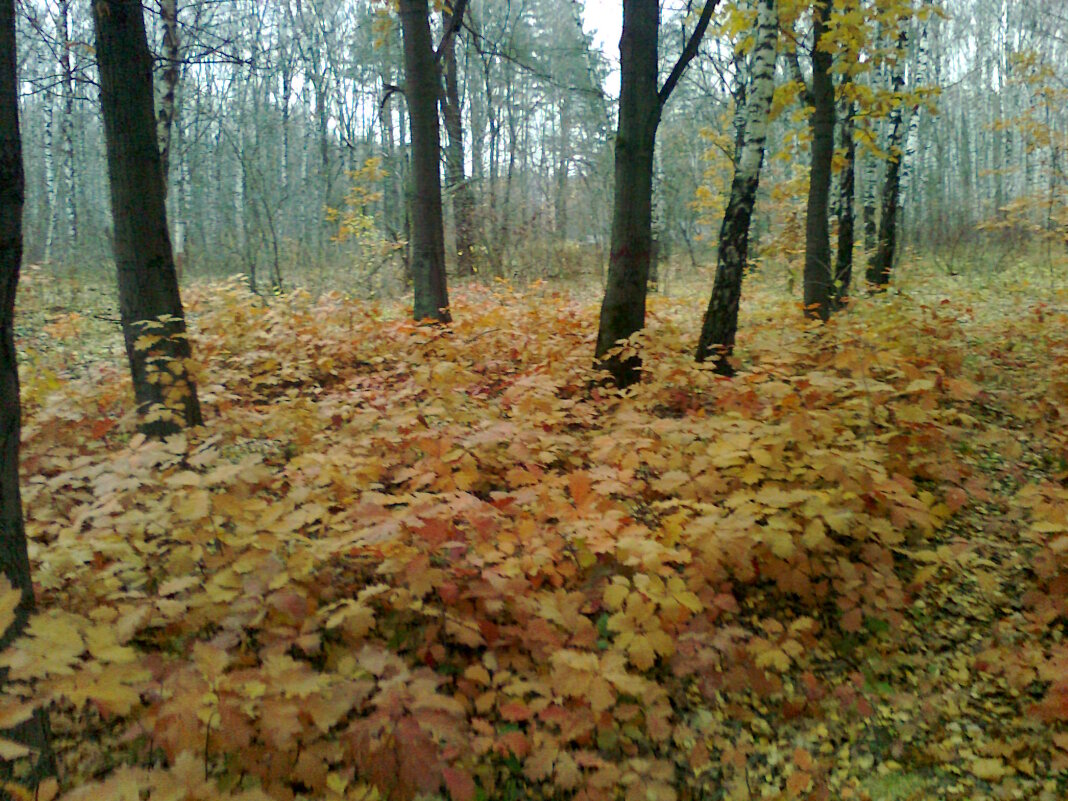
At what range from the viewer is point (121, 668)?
206cm

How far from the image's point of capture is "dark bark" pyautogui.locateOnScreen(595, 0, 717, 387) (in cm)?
636

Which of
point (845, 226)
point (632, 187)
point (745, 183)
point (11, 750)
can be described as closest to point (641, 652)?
point (11, 750)

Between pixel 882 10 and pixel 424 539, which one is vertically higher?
pixel 882 10

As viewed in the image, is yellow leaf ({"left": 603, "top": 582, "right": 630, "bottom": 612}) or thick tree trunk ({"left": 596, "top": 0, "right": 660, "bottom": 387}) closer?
yellow leaf ({"left": 603, "top": 582, "right": 630, "bottom": 612})

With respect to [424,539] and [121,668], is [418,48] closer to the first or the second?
[424,539]

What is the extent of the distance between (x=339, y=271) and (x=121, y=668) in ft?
45.6

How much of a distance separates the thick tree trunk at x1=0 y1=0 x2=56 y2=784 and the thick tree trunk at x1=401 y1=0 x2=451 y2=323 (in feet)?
21.8

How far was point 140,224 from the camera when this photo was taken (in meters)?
5.01

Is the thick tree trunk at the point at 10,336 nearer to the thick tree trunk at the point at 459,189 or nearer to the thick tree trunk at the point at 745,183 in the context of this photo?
the thick tree trunk at the point at 745,183

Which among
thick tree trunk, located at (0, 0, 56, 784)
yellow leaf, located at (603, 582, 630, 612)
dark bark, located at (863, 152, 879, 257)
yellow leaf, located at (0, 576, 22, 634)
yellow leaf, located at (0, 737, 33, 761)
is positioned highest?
dark bark, located at (863, 152, 879, 257)

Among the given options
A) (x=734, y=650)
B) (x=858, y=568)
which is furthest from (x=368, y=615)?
(x=858, y=568)

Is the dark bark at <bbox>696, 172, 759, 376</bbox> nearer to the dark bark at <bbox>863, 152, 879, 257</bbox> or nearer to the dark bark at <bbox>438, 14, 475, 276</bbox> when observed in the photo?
the dark bark at <bbox>438, 14, 475, 276</bbox>

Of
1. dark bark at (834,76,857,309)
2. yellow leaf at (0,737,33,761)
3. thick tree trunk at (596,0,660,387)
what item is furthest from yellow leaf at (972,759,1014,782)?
dark bark at (834,76,857,309)

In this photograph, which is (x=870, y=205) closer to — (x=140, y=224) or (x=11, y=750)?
(x=140, y=224)
